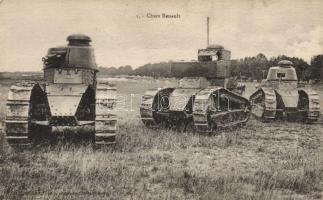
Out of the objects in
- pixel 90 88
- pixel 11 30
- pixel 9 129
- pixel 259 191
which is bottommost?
pixel 259 191

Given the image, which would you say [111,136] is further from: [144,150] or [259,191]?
[259,191]

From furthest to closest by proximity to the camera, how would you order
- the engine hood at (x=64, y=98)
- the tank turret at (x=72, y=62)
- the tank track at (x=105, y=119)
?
the tank turret at (x=72, y=62), the engine hood at (x=64, y=98), the tank track at (x=105, y=119)

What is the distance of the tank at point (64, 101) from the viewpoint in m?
7.16

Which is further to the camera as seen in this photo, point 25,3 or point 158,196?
point 25,3

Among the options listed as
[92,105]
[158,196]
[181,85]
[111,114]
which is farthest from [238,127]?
[158,196]

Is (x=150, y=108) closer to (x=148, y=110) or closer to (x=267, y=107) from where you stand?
(x=148, y=110)

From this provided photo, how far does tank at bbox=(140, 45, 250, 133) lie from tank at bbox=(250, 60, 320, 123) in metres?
1.46

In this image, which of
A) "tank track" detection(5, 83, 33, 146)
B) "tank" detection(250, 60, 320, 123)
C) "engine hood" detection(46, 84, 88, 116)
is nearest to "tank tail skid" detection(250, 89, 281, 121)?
"tank" detection(250, 60, 320, 123)

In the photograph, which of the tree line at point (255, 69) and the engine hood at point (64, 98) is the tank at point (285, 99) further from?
the engine hood at point (64, 98)

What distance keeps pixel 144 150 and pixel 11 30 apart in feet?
15.4

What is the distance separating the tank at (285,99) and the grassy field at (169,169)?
3754 millimetres

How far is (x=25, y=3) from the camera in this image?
9.00m

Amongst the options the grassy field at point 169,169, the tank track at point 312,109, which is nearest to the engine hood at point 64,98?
the grassy field at point 169,169

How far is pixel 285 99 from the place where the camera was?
13336mm
